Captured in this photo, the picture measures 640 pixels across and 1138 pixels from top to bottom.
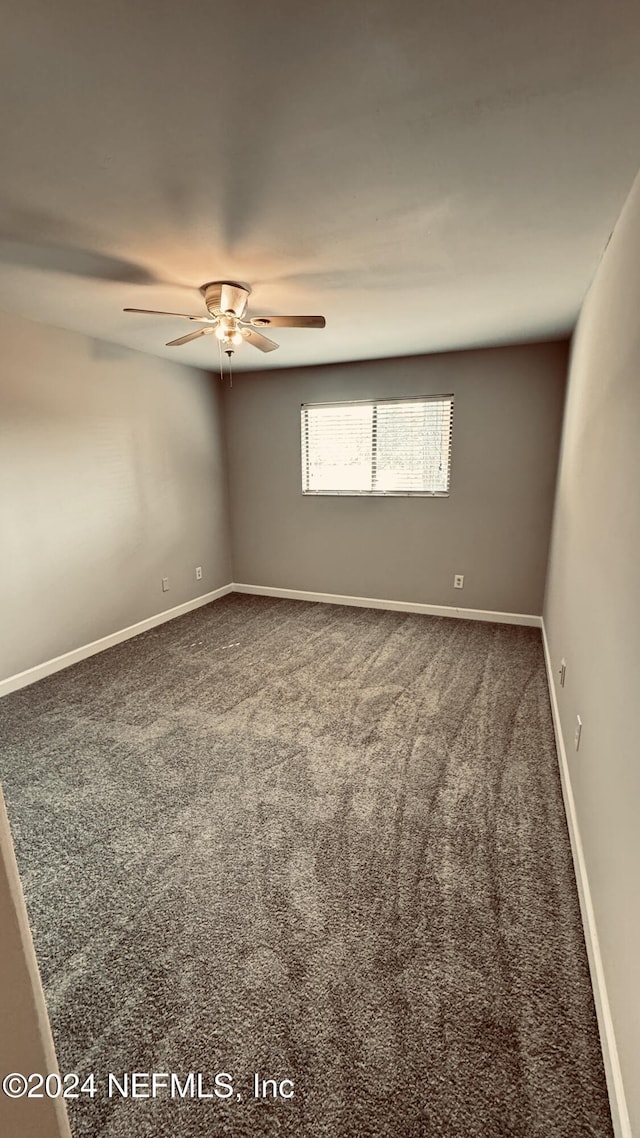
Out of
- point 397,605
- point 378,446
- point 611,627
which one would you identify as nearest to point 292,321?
point 611,627

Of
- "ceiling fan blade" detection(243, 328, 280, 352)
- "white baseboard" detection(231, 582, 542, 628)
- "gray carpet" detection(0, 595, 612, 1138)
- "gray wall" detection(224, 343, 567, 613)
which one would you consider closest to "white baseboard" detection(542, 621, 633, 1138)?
"gray carpet" detection(0, 595, 612, 1138)

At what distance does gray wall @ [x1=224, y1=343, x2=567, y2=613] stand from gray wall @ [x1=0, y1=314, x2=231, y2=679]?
54 centimetres

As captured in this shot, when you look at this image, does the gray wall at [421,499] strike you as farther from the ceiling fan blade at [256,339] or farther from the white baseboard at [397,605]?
A: the ceiling fan blade at [256,339]

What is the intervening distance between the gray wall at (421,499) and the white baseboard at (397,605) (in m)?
0.06

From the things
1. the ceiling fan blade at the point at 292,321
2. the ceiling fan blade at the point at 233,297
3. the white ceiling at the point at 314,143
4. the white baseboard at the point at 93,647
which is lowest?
the white baseboard at the point at 93,647

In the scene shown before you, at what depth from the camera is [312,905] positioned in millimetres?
1553

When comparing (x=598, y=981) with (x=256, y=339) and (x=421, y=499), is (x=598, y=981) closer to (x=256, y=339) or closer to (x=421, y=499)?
(x=256, y=339)

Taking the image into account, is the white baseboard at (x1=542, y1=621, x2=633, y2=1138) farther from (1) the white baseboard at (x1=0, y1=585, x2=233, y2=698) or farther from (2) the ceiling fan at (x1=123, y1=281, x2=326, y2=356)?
(1) the white baseboard at (x1=0, y1=585, x2=233, y2=698)

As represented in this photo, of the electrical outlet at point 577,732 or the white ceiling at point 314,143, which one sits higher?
the white ceiling at point 314,143

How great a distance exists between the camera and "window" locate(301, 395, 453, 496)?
13.7 ft

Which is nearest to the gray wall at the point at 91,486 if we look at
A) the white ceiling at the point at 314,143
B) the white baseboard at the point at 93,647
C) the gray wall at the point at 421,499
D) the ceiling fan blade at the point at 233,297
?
the white baseboard at the point at 93,647

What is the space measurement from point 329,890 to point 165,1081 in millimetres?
639

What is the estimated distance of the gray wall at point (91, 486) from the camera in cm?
305

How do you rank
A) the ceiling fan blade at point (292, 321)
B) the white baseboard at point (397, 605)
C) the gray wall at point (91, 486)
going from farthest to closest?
the white baseboard at point (397, 605)
the gray wall at point (91, 486)
the ceiling fan blade at point (292, 321)
